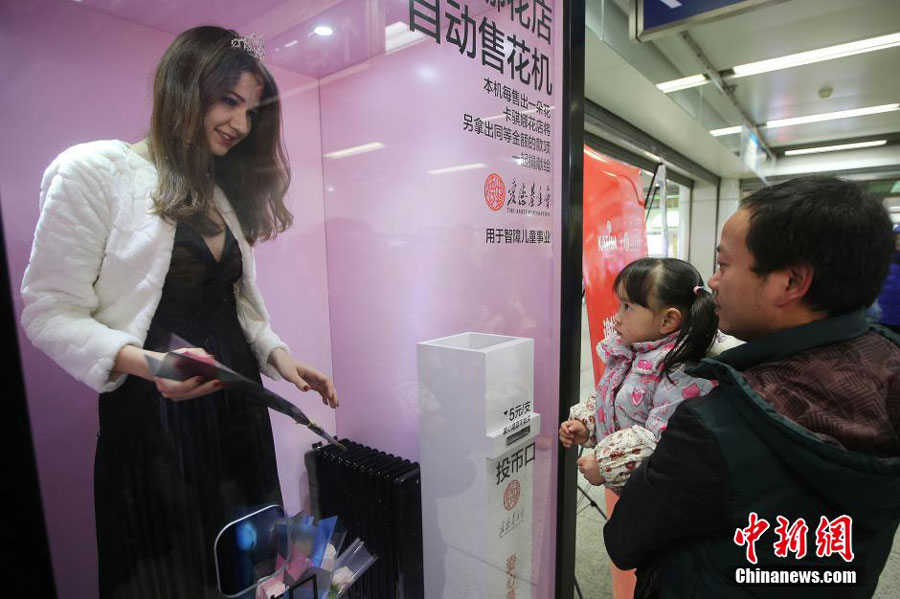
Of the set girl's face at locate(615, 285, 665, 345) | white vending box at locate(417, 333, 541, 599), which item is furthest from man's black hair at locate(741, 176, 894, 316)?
white vending box at locate(417, 333, 541, 599)

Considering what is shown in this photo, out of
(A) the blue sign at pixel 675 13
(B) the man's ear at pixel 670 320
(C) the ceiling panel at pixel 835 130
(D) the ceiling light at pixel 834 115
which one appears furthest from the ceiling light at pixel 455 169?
(C) the ceiling panel at pixel 835 130

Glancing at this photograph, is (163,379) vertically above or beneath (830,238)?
beneath

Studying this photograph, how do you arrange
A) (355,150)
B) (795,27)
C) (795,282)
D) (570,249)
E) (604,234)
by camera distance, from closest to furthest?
(795,282)
(355,150)
(570,249)
(604,234)
(795,27)

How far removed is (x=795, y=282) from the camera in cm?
85

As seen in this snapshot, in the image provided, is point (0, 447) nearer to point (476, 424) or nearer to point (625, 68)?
point (476, 424)

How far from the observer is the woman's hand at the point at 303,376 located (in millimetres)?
893

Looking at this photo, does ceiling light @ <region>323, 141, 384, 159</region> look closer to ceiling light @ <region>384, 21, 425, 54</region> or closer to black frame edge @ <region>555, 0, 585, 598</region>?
ceiling light @ <region>384, 21, 425, 54</region>

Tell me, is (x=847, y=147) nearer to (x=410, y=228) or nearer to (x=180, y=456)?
(x=410, y=228)

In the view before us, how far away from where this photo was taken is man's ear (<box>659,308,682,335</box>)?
4.40ft

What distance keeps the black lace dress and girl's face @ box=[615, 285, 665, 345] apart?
101 centimetres

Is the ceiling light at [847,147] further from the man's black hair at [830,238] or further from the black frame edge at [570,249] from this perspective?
the man's black hair at [830,238]

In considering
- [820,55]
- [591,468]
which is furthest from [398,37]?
[820,55]

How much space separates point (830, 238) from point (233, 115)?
1.00 meters

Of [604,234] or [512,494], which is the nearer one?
[512,494]
